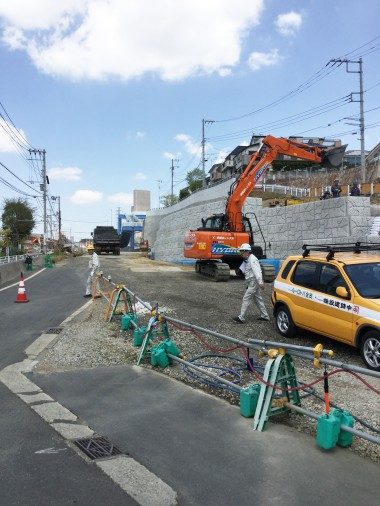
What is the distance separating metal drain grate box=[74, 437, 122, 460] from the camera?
14.1ft

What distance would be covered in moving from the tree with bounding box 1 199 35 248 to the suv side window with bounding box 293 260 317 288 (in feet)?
206

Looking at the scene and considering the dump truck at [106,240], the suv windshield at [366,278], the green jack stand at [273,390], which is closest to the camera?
the green jack stand at [273,390]

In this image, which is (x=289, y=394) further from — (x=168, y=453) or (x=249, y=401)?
(x=168, y=453)

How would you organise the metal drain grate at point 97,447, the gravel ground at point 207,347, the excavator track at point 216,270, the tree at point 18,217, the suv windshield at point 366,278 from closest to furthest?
the metal drain grate at point 97,447 < the gravel ground at point 207,347 < the suv windshield at point 366,278 < the excavator track at point 216,270 < the tree at point 18,217

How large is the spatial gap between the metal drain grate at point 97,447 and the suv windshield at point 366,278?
474 centimetres

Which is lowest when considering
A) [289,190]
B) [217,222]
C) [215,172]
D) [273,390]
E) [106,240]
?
[273,390]

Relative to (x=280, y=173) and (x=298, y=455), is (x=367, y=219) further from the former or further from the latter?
(x=280, y=173)

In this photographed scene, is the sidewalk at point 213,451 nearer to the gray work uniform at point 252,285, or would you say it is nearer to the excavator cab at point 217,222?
the gray work uniform at point 252,285

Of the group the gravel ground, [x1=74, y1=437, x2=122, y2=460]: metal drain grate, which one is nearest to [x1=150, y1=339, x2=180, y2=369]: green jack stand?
the gravel ground

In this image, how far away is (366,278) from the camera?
7.97m

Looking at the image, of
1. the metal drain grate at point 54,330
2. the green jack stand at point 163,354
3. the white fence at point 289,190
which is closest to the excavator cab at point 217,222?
the metal drain grate at point 54,330

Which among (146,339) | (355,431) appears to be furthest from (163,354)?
(355,431)

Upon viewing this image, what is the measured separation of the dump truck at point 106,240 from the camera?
160 feet

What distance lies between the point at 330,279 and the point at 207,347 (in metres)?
2.42
